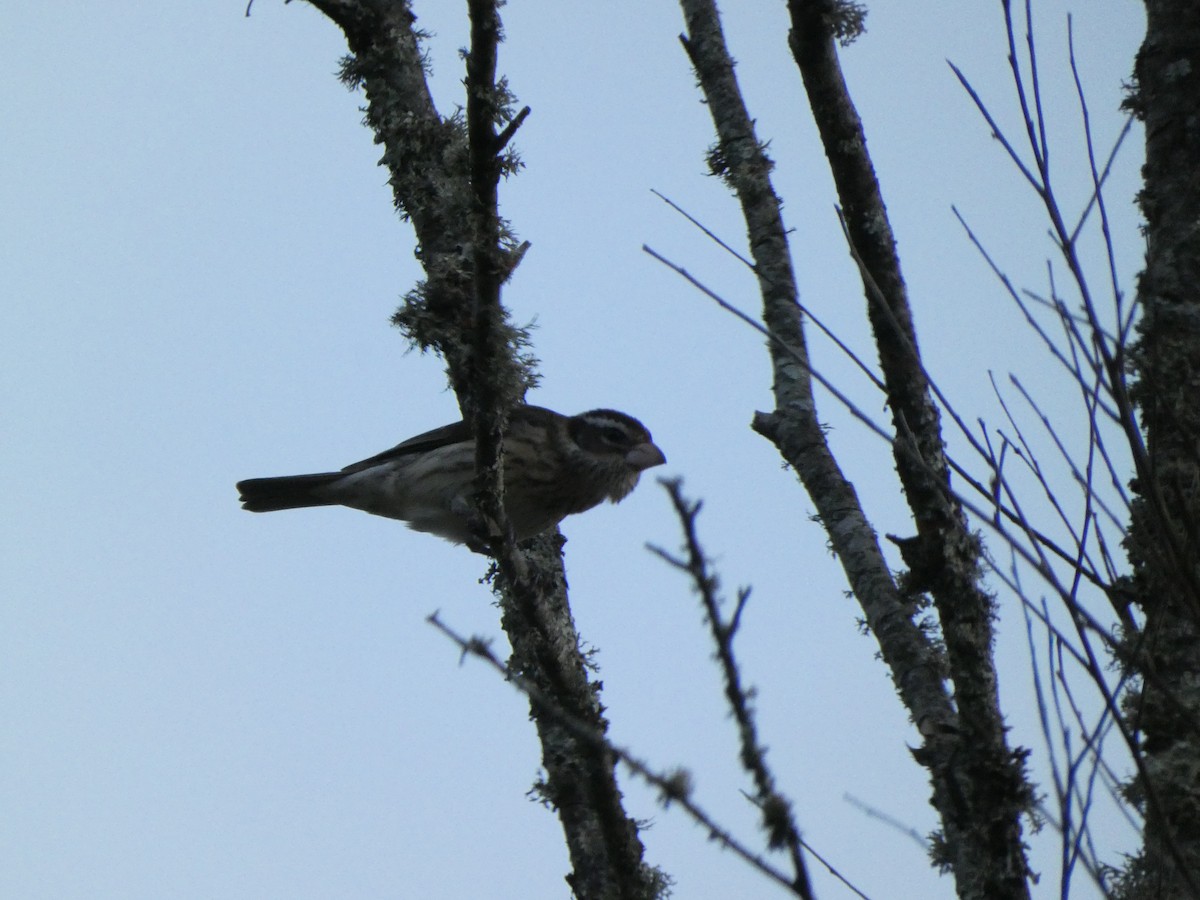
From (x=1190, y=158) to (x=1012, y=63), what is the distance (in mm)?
1696

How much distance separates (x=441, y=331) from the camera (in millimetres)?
4156

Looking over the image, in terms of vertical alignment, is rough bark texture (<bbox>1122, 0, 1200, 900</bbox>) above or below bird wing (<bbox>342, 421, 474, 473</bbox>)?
below

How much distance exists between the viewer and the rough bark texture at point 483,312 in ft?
9.75

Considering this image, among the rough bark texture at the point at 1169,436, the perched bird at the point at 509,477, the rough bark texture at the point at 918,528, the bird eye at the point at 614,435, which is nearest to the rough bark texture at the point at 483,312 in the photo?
the rough bark texture at the point at 918,528

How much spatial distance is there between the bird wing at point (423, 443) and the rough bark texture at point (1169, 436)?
3.51 meters

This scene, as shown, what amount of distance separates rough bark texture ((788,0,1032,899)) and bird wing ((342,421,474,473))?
306 centimetres

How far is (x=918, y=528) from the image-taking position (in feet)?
12.3

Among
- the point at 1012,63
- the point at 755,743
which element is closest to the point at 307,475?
the point at 1012,63

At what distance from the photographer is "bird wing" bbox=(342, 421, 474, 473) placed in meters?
6.88

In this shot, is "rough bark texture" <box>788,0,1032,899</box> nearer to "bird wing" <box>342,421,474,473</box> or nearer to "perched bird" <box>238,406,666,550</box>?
"perched bird" <box>238,406,666,550</box>

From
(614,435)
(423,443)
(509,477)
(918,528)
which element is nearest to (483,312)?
(918,528)

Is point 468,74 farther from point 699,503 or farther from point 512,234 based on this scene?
point 699,503

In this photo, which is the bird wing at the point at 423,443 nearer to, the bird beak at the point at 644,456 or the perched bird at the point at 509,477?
the perched bird at the point at 509,477

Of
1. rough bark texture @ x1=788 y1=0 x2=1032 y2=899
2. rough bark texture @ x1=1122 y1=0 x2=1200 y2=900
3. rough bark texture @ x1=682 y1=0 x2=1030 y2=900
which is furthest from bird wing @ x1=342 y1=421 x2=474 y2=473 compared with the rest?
rough bark texture @ x1=1122 y1=0 x2=1200 y2=900
